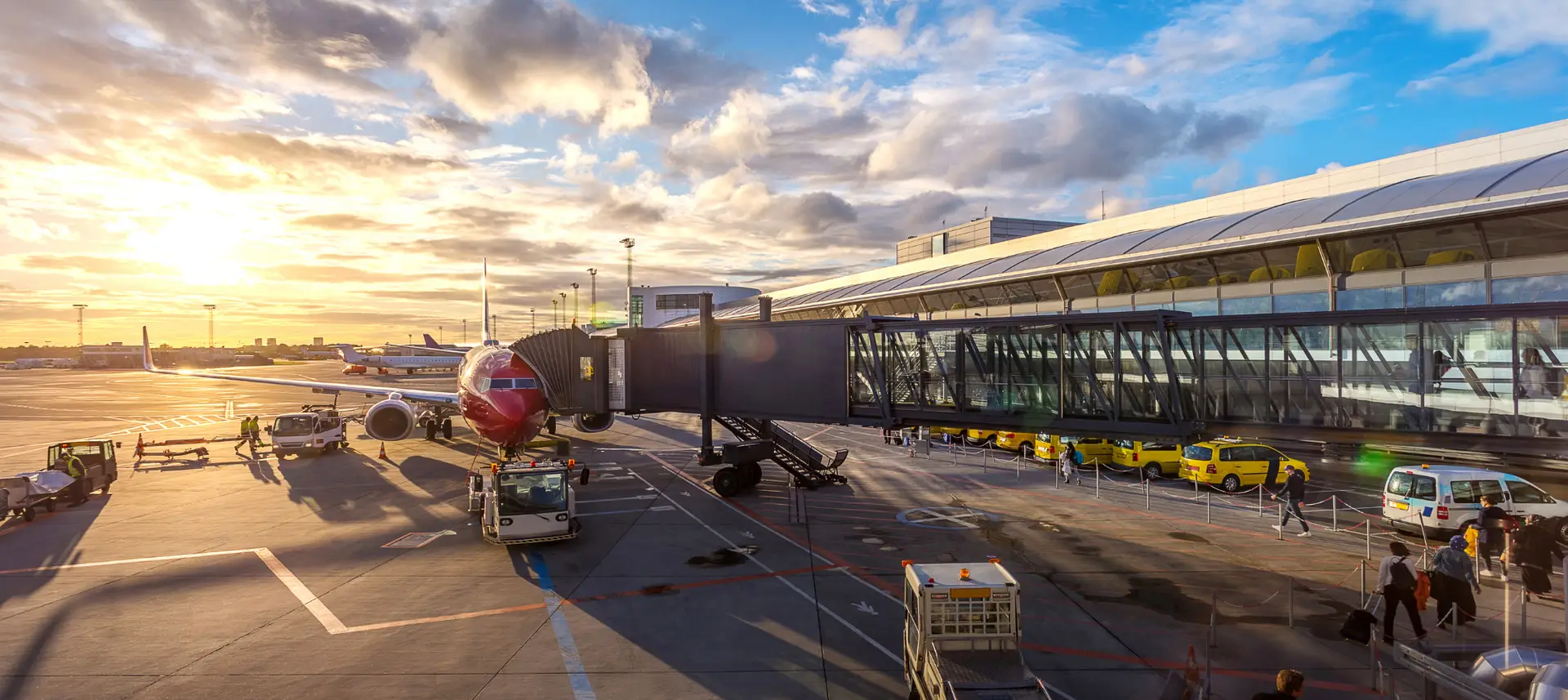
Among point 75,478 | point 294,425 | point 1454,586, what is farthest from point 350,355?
point 1454,586

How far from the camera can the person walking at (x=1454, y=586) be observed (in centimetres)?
1494

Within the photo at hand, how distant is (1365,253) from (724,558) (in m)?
28.7

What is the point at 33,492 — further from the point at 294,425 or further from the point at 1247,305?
the point at 1247,305

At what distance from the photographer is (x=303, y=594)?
57.7ft

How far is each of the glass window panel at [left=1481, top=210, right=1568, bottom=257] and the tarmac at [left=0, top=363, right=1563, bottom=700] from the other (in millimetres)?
→ 10888

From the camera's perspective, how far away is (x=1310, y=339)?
17984 mm

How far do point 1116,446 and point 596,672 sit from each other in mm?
30255

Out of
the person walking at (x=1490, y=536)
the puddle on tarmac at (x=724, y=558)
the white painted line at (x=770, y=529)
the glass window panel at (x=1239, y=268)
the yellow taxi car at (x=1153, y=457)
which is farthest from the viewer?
the yellow taxi car at (x=1153, y=457)

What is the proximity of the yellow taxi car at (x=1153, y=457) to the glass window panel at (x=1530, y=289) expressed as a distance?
13039 millimetres

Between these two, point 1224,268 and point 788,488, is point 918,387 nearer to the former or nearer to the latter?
point 788,488

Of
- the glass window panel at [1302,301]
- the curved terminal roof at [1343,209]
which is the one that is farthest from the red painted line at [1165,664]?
the glass window panel at [1302,301]

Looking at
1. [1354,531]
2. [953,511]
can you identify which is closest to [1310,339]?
[1354,531]

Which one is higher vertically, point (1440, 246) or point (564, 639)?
point (1440, 246)

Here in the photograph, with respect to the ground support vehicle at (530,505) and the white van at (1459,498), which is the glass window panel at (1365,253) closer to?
the white van at (1459,498)
